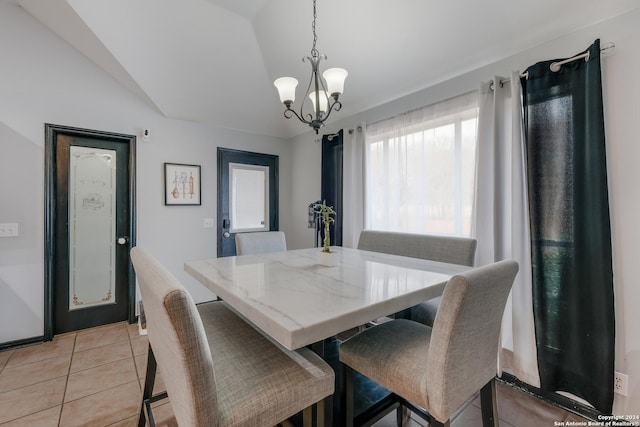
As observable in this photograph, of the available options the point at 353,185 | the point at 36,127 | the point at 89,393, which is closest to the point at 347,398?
the point at 89,393

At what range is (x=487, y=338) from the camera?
1.09 m

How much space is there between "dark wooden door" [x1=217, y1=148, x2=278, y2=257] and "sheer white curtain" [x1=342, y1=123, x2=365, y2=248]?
1.25 metres

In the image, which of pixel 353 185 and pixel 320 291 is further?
pixel 353 185

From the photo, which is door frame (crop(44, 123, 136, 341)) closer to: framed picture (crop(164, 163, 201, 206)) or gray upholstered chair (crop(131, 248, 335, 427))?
framed picture (crop(164, 163, 201, 206))

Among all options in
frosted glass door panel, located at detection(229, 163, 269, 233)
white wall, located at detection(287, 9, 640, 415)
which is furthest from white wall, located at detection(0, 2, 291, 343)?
white wall, located at detection(287, 9, 640, 415)

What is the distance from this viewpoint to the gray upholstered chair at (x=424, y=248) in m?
1.82

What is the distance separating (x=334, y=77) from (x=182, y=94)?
2129mm

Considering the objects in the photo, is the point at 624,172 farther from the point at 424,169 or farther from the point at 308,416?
the point at 308,416

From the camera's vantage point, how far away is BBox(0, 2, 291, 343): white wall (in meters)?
2.41

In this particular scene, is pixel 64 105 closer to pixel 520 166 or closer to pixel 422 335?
pixel 422 335

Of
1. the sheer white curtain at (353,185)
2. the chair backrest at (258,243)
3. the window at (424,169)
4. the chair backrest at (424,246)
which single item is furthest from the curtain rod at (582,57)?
the chair backrest at (258,243)

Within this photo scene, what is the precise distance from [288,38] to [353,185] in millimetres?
1490

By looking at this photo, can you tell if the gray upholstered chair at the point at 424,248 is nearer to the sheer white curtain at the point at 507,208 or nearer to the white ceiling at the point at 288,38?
the sheer white curtain at the point at 507,208

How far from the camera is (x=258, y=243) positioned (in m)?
2.40
